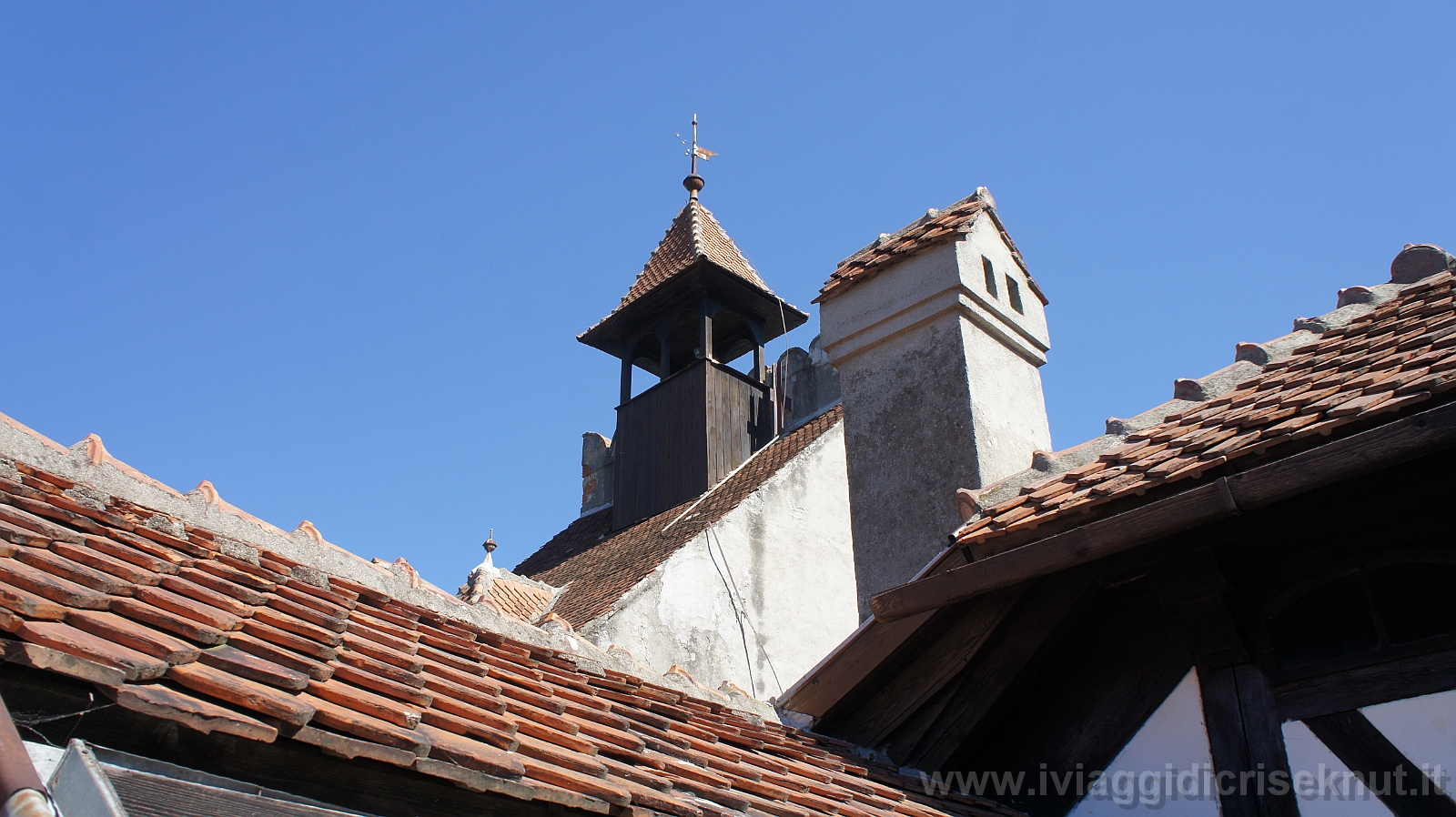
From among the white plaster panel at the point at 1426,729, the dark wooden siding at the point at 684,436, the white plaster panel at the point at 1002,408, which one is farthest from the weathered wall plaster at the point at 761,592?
the white plaster panel at the point at 1426,729

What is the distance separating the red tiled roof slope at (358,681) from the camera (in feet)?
7.04

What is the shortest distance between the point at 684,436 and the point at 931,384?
9742 mm

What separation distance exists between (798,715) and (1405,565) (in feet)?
7.97

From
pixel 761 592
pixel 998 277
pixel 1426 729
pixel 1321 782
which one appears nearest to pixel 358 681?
pixel 1321 782

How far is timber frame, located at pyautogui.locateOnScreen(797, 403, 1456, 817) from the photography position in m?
3.38

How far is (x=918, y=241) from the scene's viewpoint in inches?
244

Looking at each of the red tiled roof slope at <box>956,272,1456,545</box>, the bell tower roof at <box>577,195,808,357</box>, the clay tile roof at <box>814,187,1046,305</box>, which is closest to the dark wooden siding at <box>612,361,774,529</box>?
the bell tower roof at <box>577,195,808,357</box>

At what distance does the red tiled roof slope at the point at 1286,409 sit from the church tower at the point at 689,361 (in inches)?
408

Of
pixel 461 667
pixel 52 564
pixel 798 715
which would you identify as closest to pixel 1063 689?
pixel 798 715

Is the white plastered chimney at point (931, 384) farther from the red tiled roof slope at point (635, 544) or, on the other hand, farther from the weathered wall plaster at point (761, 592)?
the red tiled roof slope at point (635, 544)

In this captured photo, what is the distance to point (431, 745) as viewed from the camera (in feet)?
7.88

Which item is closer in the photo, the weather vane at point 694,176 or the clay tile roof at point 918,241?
the clay tile roof at point 918,241

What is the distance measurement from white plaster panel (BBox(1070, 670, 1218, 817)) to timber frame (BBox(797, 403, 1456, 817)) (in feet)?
0.16

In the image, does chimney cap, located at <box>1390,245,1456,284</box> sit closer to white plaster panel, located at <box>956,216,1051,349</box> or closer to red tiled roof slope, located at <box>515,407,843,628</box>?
white plaster panel, located at <box>956,216,1051,349</box>
